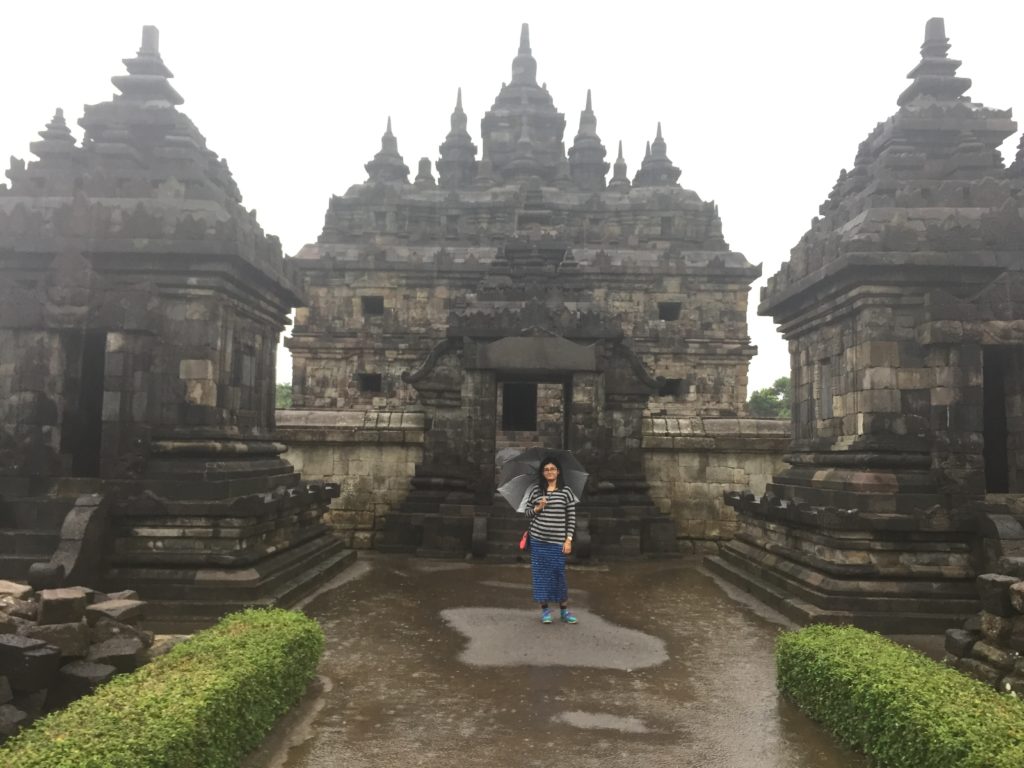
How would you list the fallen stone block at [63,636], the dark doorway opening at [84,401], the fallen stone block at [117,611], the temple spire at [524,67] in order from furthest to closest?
the temple spire at [524,67], the dark doorway opening at [84,401], the fallen stone block at [117,611], the fallen stone block at [63,636]

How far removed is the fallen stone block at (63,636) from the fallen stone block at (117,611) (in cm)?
49

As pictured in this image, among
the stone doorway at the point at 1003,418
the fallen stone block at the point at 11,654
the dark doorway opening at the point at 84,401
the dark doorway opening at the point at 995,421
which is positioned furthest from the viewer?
the dark doorway opening at the point at 995,421

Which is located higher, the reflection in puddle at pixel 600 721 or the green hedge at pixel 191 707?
the green hedge at pixel 191 707

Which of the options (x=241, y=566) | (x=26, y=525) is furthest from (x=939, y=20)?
(x=26, y=525)

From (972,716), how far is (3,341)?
10.0m

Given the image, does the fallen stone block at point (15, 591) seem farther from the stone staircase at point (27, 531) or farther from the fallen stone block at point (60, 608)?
the stone staircase at point (27, 531)

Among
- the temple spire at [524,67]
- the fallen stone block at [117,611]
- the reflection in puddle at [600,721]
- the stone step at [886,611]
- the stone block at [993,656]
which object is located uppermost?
the temple spire at [524,67]

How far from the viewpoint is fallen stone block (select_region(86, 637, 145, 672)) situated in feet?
16.8

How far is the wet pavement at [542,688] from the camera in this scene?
15.6 ft

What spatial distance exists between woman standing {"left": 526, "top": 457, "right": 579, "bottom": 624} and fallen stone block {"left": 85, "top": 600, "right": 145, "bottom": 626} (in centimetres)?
394

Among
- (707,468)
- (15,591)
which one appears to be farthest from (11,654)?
(707,468)

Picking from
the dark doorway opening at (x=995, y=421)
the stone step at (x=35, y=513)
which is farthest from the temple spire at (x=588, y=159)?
the stone step at (x=35, y=513)

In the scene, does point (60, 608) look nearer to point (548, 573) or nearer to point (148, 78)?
point (548, 573)

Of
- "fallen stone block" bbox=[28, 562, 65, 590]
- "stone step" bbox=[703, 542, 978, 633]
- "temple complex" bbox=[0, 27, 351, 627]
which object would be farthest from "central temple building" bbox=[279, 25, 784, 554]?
"fallen stone block" bbox=[28, 562, 65, 590]
